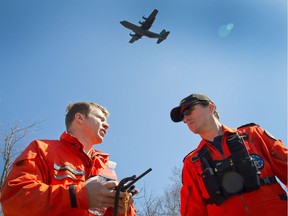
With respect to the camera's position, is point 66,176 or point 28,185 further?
point 66,176

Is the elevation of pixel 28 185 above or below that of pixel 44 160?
below

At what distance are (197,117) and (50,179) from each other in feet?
8.07

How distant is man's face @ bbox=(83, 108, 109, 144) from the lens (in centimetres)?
371

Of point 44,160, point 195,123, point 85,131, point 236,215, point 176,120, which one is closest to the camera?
point 44,160

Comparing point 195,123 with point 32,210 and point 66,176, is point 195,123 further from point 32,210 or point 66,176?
point 32,210

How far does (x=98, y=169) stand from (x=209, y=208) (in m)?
1.55

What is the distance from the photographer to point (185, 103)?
4.41 m

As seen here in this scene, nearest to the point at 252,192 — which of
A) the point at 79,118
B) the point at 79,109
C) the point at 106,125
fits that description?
the point at 106,125

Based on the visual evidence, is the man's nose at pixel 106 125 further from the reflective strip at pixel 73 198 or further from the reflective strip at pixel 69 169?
the reflective strip at pixel 73 198

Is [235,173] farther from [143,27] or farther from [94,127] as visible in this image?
[143,27]

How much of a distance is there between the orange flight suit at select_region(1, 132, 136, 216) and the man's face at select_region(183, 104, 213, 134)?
1.62 metres

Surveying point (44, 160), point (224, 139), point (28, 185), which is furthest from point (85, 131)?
point (224, 139)

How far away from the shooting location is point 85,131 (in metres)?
3.73

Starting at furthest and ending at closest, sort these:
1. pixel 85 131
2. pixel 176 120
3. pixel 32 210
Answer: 1. pixel 176 120
2. pixel 85 131
3. pixel 32 210
